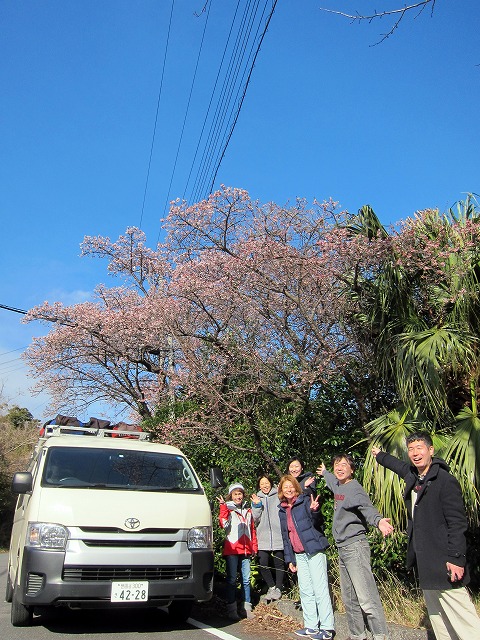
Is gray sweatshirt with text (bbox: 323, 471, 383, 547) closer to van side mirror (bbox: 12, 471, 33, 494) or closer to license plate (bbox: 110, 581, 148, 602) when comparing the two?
license plate (bbox: 110, 581, 148, 602)

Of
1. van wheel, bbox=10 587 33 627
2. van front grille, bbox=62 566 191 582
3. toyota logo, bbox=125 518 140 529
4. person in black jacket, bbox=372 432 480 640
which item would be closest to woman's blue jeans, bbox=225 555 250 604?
van front grille, bbox=62 566 191 582

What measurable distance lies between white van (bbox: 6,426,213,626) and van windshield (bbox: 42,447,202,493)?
0.04 feet

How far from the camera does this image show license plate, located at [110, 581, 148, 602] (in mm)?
5383

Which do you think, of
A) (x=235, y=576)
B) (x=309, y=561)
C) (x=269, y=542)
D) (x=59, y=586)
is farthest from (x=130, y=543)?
(x=269, y=542)

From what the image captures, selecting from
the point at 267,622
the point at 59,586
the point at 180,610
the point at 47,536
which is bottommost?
the point at 267,622

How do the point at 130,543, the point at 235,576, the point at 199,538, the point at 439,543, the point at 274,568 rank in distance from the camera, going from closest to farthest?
the point at 439,543, the point at 130,543, the point at 199,538, the point at 235,576, the point at 274,568

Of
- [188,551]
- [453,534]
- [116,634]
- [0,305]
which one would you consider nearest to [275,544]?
[188,551]

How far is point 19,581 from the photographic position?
221 inches

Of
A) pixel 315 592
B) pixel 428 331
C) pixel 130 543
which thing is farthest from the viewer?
pixel 428 331

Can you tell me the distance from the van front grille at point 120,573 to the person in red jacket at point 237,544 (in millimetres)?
1480

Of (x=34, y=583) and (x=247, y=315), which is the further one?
(x=247, y=315)

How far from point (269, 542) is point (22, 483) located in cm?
294

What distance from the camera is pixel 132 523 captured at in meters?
5.65

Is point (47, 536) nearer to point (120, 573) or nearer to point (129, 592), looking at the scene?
point (120, 573)
